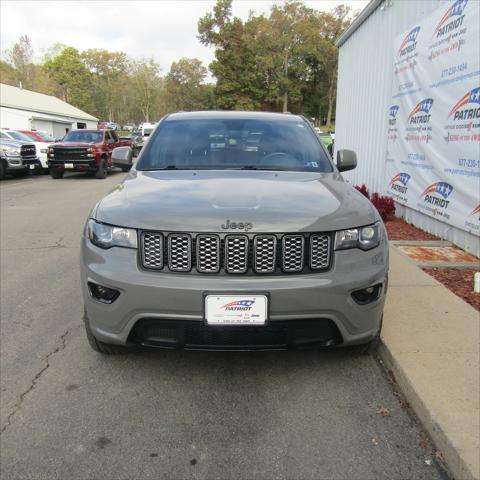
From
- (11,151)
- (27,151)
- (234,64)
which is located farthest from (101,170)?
(234,64)

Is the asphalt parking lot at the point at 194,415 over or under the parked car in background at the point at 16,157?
under

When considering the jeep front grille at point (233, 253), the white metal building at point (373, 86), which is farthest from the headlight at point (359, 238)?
the white metal building at point (373, 86)

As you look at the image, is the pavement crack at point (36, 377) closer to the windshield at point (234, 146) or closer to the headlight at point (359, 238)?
the windshield at point (234, 146)

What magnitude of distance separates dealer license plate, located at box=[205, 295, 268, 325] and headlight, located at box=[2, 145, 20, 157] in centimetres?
1725

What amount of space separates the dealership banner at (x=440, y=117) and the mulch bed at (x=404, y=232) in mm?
345

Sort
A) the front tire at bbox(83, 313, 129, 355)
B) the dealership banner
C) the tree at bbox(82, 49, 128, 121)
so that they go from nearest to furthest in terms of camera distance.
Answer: the front tire at bbox(83, 313, 129, 355) → the dealership banner → the tree at bbox(82, 49, 128, 121)

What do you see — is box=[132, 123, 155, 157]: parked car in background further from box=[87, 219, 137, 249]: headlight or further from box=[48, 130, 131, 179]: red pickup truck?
box=[87, 219, 137, 249]: headlight

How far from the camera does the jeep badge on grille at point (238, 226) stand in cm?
262

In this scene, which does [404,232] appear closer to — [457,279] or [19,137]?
[457,279]

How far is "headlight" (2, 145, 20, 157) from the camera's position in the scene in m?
17.2

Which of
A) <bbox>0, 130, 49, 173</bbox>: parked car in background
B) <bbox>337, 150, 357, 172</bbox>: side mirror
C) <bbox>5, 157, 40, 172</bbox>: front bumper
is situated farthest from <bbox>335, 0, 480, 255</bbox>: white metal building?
<bbox>0, 130, 49, 173</bbox>: parked car in background

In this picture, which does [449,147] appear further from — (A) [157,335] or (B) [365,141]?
(A) [157,335]

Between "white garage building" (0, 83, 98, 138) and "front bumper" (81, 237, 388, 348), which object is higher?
"white garage building" (0, 83, 98, 138)

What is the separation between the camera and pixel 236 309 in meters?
2.54
